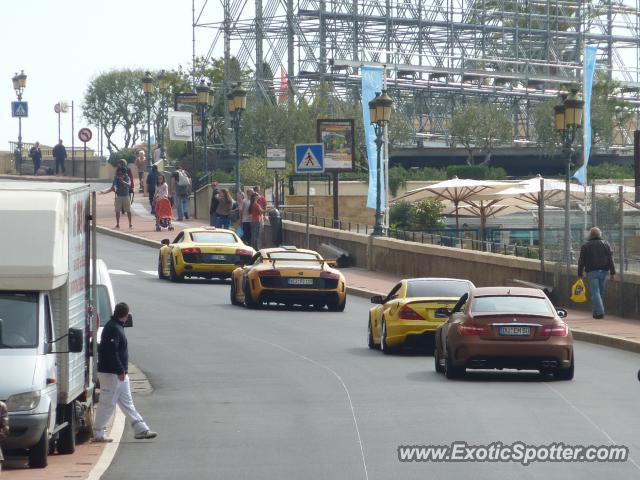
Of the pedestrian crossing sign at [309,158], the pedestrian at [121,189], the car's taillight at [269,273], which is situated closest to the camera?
the car's taillight at [269,273]

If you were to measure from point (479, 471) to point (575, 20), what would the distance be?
85487 mm

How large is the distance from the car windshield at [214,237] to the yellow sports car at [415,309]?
42.5 feet

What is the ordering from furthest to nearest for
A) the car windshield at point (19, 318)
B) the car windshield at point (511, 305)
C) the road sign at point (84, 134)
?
the road sign at point (84, 134)
the car windshield at point (511, 305)
the car windshield at point (19, 318)

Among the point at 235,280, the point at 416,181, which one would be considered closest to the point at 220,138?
the point at 416,181

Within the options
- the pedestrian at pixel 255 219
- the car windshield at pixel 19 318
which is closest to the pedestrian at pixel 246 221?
the pedestrian at pixel 255 219

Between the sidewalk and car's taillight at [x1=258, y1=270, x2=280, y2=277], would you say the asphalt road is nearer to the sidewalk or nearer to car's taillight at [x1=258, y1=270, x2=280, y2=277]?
the sidewalk

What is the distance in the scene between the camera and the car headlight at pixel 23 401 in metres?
12.9

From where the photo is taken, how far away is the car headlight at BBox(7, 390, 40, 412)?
509 inches

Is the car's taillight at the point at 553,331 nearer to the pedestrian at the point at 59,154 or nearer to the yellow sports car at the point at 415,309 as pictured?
the yellow sports car at the point at 415,309

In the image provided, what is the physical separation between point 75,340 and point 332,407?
14.5 feet

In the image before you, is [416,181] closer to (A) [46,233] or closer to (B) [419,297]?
(B) [419,297]

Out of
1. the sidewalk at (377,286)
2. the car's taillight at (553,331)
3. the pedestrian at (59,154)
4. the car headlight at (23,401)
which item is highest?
the pedestrian at (59,154)

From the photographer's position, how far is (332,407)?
1727 cm

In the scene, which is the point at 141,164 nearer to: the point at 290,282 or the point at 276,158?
the point at 276,158
